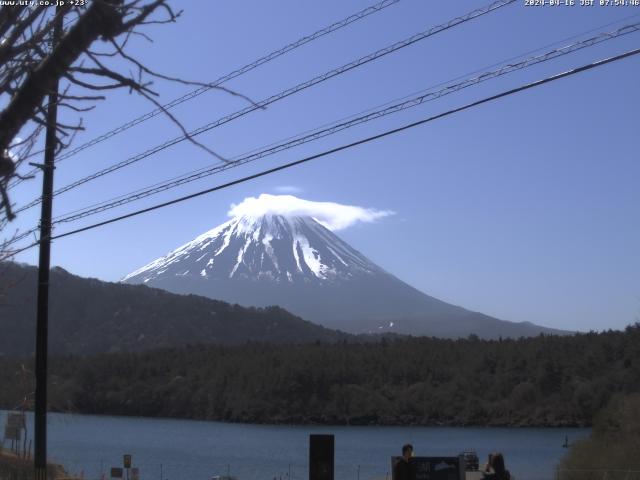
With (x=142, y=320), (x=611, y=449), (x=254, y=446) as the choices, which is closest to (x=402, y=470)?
(x=611, y=449)

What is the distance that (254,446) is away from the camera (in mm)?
68312

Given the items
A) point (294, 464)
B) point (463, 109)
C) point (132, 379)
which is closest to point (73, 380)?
point (132, 379)

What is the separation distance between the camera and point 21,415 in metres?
22.9

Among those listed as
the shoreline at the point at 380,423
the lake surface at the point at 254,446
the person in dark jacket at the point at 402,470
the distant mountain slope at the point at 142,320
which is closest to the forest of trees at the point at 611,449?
the lake surface at the point at 254,446

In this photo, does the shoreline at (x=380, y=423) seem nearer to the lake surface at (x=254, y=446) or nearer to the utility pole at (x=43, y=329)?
the lake surface at (x=254, y=446)

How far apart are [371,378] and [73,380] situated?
3079cm

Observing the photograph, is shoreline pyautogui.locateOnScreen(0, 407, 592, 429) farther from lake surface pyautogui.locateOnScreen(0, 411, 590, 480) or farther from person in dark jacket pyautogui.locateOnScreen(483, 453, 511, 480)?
person in dark jacket pyautogui.locateOnScreen(483, 453, 511, 480)

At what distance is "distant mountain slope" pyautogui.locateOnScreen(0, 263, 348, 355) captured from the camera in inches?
5979

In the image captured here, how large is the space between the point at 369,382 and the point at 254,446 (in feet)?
125

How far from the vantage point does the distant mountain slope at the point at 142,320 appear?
5979 inches

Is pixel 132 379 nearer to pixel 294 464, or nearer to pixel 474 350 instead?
pixel 474 350

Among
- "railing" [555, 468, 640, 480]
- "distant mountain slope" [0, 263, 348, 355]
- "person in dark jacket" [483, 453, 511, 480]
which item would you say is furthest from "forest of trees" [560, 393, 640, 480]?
"distant mountain slope" [0, 263, 348, 355]

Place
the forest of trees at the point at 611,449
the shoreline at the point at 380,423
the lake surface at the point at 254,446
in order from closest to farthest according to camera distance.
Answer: the forest of trees at the point at 611,449 → the lake surface at the point at 254,446 → the shoreline at the point at 380,423

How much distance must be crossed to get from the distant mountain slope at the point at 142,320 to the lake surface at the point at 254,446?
2116 inches
